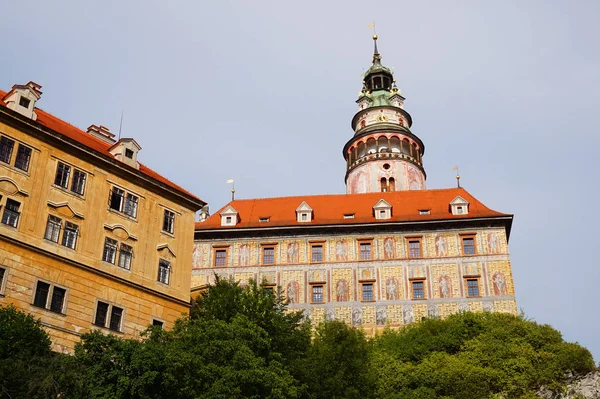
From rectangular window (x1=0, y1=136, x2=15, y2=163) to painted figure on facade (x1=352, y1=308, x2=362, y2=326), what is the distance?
2070 cm

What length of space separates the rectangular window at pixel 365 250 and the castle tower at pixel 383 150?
1151cm

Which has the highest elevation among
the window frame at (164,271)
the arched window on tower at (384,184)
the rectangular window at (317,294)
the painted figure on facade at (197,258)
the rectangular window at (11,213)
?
the arched window on tower at (384,184)

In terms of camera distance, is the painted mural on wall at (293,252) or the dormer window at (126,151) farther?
the painted mural on wall at (293,252)

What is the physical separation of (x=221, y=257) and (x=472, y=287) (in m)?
14.3

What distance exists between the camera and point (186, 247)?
30984 millimetres

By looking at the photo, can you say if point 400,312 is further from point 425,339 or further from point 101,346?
point 101,346

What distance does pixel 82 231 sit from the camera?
27109mm

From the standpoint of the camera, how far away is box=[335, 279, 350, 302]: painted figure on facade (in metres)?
40.5

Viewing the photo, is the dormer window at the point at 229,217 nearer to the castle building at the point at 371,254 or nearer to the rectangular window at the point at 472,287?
the castle building at the point at 371,254

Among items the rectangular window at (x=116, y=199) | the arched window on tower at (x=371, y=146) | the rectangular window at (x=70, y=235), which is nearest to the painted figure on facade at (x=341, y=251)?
the arched window on tower at (x=371, y=146)

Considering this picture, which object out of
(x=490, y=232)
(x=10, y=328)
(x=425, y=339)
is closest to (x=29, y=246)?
(x=10, y=328)

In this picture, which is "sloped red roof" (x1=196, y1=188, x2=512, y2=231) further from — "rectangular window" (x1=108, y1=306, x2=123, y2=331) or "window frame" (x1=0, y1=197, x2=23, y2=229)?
"window frame" (x1=0, y1=197, x2=23, y2=229)

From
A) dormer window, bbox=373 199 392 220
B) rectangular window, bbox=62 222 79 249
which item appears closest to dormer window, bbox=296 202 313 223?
dormer window, bbox=373 199 392 220

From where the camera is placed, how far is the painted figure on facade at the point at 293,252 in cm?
4191
